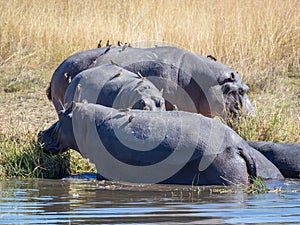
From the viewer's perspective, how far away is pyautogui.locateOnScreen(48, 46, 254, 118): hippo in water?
988 cm

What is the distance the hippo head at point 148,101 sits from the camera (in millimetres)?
8172

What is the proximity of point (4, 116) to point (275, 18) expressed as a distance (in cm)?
506

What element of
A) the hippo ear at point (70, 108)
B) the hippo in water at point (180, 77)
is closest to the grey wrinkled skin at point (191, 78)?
the hippo in water at point (180, 77)

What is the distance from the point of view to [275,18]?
1342 cm

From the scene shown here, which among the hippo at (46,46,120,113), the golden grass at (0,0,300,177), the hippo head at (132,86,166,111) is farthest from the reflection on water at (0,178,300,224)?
the golden grass at (0,0,300,177)

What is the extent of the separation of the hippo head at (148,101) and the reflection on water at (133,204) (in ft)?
2.93

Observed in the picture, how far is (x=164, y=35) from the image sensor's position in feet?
43.9

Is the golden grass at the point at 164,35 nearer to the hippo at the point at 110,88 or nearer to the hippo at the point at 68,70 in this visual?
the hippo at the point at 68,70

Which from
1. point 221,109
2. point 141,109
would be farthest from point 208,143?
point 221,109

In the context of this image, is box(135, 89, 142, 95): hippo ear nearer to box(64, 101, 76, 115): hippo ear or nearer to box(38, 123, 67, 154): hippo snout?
box(64, 101, 76, 115): hippo ear

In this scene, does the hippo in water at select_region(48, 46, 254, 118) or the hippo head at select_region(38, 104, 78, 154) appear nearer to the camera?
the hippo head at select_region(38, 104, 78, 154)

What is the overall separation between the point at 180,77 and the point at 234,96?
26.6 inches

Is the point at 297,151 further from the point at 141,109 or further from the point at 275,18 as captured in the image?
the point at 275,18

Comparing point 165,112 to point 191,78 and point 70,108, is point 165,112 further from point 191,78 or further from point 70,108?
point 191,78
